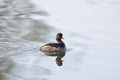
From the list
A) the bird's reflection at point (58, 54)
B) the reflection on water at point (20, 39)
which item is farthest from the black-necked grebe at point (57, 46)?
the reflection on water at point (20, 39)

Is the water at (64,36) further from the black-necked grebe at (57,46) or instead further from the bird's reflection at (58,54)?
the black-necked grebe at (57,46)

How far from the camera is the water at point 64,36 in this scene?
14344 millimetres

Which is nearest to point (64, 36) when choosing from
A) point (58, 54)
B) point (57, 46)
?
point (57, 46)

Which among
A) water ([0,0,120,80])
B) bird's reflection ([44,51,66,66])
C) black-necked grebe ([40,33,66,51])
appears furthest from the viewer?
black-necked grebe ([40,33,66,51])

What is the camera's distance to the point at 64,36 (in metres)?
17.8

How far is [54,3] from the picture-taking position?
22641 mm

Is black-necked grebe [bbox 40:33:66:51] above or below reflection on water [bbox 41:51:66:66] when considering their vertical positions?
above

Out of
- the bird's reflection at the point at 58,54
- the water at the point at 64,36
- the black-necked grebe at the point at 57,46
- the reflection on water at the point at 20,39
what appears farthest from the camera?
the black-necked grebe at the point at 57,46

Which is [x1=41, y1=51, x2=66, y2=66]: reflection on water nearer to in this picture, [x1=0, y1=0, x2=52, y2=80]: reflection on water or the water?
the water

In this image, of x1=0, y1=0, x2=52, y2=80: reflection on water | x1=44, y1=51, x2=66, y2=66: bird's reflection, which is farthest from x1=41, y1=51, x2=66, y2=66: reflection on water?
x1=0, y1=0, x2=52, y2=80: reflection on water

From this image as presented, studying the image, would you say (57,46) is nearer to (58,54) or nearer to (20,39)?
(58,54)

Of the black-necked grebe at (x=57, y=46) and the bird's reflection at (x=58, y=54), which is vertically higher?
the black-necked grebe at (x=57, y=46)

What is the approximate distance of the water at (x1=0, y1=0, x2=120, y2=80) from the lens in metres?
14.3

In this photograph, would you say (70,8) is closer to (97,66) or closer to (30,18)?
(30,18)
